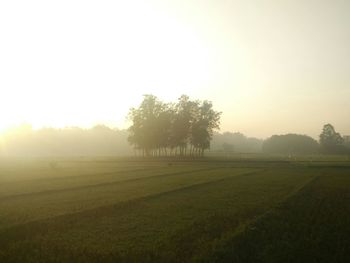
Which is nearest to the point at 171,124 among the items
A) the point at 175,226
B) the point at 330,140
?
the point at 330,140

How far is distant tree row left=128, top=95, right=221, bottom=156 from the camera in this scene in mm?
126438

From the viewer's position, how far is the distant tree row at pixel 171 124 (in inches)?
4978

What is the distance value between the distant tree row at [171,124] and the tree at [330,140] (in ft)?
203

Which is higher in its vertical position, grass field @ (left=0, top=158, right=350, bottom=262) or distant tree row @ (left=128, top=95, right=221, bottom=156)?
distant tree row @ (left=128, top=95, right=221, bottom=156)

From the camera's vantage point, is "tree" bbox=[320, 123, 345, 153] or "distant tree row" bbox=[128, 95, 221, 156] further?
"tree" bbox=[320, 123, 345, 153]

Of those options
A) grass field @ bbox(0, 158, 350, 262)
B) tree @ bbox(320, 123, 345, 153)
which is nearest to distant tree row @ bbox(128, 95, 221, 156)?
tree @ bbox(320, 123, 345, 153)

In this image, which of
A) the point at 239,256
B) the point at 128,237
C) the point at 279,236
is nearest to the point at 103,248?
the point at 128,237

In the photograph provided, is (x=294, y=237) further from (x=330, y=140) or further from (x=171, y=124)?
(x=330, y=140)

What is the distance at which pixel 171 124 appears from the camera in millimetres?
130000

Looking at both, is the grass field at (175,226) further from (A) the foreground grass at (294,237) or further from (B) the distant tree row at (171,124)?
(B) the distant tree row at (171,124)

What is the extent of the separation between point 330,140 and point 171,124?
79.7 m

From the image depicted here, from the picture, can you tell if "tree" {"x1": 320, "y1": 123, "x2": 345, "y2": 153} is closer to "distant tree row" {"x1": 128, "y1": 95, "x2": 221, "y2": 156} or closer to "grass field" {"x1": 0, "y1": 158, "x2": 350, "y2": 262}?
"distant tree row" {"x1": 128, "y1": 95, "x2": 221, "y2": 156}

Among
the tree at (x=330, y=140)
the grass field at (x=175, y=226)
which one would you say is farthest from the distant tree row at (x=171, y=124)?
the grass field at (x=175, y=226)

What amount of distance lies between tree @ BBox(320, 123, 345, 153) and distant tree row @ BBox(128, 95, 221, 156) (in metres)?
61.9
